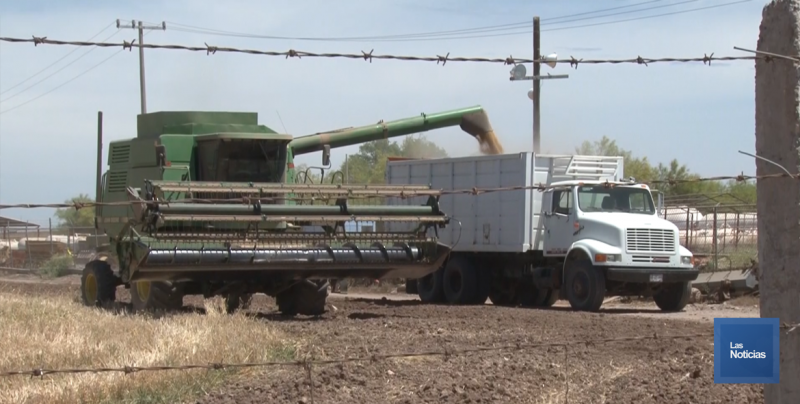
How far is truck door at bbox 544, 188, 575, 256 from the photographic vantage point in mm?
20125

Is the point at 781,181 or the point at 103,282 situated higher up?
the point at 781,181

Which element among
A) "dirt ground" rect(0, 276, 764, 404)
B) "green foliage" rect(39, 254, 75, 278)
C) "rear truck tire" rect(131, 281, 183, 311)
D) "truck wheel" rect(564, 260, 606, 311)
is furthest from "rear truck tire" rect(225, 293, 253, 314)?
"green foliage" rect(39, 254, 75, 278)

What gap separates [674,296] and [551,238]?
245cm

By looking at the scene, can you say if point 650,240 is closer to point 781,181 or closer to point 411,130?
point 411,130

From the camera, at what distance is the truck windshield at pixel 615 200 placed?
20.2m

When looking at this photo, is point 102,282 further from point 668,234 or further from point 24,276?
point 24,276

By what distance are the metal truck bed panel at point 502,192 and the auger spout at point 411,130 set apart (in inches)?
64.6

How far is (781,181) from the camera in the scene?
20.0 ft

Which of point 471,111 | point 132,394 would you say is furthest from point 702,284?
point 132,394

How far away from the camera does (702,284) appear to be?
22891mm

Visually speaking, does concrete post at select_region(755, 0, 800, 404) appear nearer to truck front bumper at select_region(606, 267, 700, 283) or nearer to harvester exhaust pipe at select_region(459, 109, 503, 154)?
truck front bumper at select_region(606, 267, 700, 283)

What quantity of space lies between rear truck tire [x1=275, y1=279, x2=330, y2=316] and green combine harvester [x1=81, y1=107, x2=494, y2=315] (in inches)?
0.7

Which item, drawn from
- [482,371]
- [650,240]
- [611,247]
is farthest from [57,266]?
[482,371]

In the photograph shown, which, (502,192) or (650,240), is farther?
(502,192)
